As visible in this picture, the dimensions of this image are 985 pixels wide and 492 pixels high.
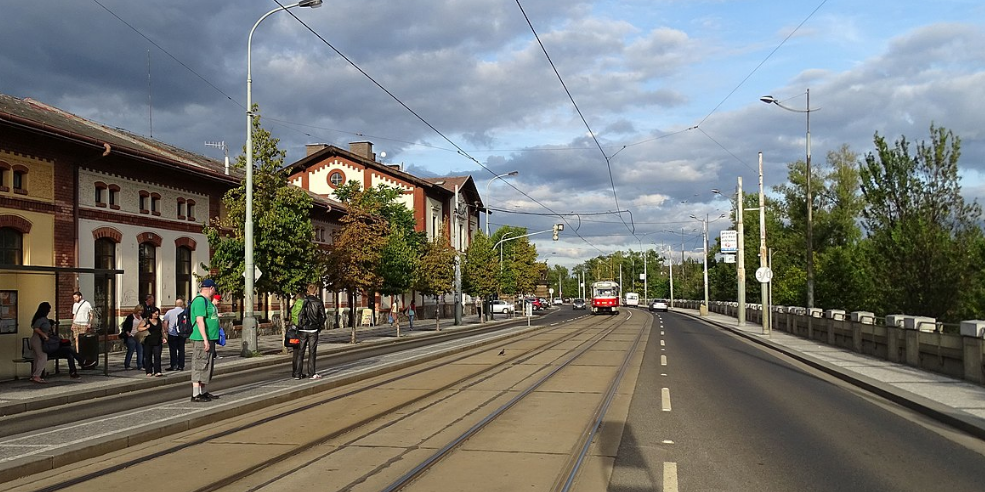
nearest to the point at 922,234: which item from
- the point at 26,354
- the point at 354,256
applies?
the point at 354,256

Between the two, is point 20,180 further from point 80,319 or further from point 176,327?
point 176,327

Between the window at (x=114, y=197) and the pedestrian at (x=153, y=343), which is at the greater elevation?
the window at (x=114, y=197)

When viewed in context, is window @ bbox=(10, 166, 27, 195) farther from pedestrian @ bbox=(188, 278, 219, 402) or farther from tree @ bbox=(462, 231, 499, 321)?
tree @ bbox=(462, 231, 499, 321)

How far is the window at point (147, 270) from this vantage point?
28.4 metres

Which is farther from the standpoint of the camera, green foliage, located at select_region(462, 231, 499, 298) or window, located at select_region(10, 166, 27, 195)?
green foliage, located at select_region(462, 231, 499, 298)

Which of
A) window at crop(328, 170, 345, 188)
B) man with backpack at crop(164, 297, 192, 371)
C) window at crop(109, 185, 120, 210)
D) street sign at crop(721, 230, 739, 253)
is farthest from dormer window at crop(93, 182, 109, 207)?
street sign at crop(721, 230, 739, 253)

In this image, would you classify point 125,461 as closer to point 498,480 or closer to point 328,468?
point 328,468

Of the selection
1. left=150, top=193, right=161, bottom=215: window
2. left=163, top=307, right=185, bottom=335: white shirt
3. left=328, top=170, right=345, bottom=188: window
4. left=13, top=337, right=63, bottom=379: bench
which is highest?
left=328, top=170, right=345, bottom=188: window

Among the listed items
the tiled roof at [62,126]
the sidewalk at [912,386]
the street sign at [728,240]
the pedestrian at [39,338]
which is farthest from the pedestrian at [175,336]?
the street sign at [728,240]

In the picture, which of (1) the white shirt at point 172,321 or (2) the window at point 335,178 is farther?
(2) the window at point 335,178

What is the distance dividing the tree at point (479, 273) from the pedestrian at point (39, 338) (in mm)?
37492

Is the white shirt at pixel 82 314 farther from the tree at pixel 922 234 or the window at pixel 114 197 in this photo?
the tree at pixel 922 234

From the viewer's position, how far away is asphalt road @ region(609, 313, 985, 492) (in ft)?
23.1

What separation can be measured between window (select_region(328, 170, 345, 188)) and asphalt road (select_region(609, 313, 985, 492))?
161ft
